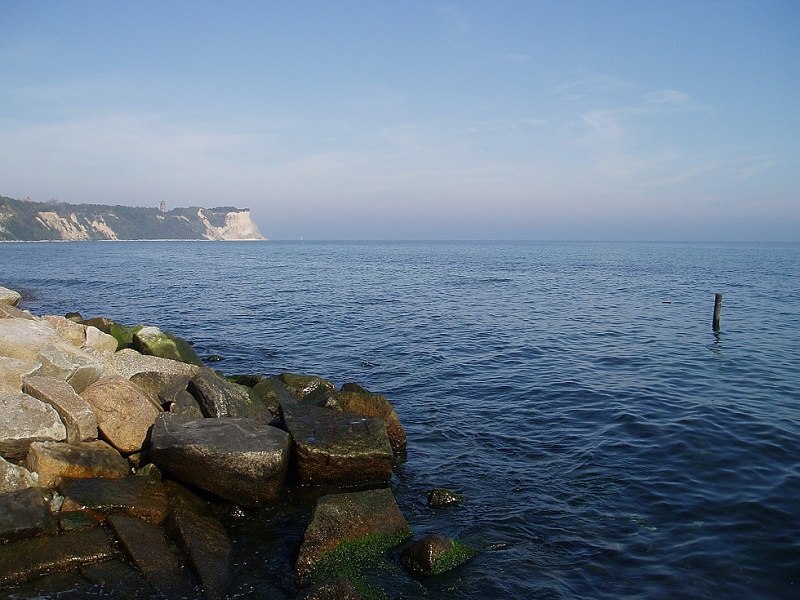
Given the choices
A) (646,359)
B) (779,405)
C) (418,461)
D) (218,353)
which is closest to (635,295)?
(646,359)

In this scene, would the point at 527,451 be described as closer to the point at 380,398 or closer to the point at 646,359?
the point at 380,398

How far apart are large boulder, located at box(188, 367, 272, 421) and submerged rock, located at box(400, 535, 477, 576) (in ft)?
17.4

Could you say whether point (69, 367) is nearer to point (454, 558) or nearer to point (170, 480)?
point (170, 480)

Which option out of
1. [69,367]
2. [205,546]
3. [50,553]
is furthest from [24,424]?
[205,546]

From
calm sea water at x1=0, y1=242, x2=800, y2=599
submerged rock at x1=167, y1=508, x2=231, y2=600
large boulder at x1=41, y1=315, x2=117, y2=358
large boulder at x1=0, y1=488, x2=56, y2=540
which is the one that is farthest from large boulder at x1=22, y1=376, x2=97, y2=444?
large boulder at x1=41, y1=315, x2=117, y2=358

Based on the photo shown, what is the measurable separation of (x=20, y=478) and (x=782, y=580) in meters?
10.9

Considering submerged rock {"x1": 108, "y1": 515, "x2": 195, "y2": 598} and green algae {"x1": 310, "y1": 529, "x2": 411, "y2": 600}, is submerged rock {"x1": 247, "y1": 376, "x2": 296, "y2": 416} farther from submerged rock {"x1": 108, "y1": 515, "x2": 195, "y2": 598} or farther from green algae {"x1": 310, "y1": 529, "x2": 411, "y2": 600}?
green algae {"x1": 310, "y1": 529, "x2": 411, "y2": 600}

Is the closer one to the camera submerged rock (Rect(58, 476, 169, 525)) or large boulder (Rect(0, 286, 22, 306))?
submerged rock (Rect(58, 476, 169, 525))

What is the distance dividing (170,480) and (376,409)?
4.43 meters

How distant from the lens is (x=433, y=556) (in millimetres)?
7391

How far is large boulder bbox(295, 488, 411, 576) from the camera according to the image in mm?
7531

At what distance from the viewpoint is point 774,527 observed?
8.68m

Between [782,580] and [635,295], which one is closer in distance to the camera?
[782,580]

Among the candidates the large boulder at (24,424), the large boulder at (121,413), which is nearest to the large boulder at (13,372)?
the large boulder at (24,424)
